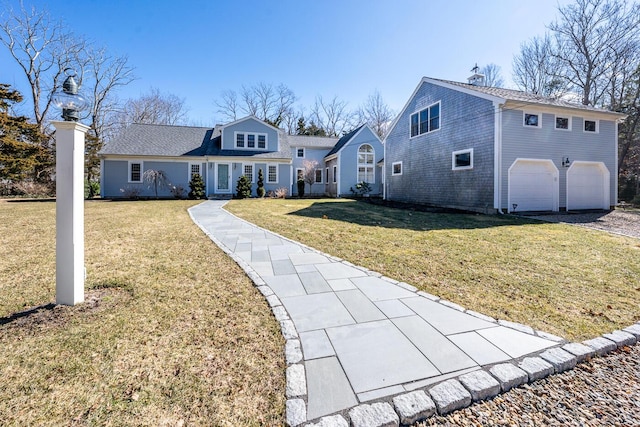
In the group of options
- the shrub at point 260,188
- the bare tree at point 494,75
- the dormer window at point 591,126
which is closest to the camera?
the dormer window at point 591,126

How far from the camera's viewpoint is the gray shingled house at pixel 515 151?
34.5ft

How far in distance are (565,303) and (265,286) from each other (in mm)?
3439

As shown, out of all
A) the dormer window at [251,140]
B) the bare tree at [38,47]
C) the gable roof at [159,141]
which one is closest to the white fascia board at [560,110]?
the dormer window at [251,140]

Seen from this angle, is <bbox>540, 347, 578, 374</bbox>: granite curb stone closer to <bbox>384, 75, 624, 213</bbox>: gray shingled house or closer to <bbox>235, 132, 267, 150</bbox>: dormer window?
<bbox>384, 75, 624, 213</bbox>: gray shingled house

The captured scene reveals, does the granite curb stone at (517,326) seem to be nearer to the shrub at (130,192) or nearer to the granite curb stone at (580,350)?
the granite curb stone at (580,350)

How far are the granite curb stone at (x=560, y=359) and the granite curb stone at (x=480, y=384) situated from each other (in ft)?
1.90

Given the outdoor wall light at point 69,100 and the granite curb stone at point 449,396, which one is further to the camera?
the outdoor wall light at point 69,100

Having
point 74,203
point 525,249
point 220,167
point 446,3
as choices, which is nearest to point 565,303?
point 525,249

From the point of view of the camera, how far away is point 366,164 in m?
21.9

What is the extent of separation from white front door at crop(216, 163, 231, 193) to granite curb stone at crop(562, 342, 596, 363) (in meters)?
18.1

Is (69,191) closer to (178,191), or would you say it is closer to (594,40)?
(178,191)

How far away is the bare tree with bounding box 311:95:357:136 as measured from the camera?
33.8 metres

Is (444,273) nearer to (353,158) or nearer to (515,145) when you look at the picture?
(515,145)

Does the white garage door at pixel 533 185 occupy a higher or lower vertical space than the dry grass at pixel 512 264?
higher
